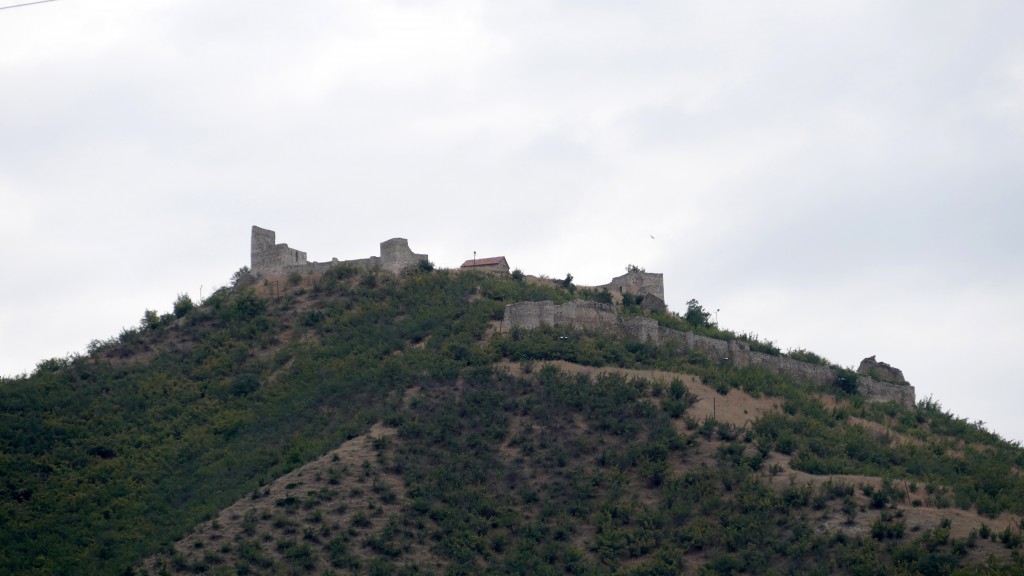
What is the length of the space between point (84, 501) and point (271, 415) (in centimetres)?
759

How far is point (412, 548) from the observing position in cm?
4688

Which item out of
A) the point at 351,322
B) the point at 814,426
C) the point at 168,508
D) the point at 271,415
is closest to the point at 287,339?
the point at 351,322

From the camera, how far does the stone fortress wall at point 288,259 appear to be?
6706cm

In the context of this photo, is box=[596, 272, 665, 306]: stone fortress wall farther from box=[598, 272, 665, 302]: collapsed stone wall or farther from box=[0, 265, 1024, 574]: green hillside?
box=[0, 265, 1024, 574]: green hillside

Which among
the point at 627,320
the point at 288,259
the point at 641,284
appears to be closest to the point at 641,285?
the point at 641,284

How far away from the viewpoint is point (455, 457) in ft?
169

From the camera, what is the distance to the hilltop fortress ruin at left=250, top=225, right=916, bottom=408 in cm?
6038

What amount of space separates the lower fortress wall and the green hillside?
3.13 feet

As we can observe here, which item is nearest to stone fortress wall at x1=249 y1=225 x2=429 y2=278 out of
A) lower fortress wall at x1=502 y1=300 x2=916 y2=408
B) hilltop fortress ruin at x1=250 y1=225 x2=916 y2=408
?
hilltop fortress ruin at x1=250 y1=225 x2=916 y2=408

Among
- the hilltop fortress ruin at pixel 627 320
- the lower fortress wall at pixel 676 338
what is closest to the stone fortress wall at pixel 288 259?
the hilltop fortress ruin at pixel 627 320

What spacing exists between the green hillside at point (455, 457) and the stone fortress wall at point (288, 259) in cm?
197

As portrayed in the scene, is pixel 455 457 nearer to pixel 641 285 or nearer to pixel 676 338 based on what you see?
→ pixel 676 338

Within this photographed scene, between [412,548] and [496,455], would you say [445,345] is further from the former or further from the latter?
[412,548]

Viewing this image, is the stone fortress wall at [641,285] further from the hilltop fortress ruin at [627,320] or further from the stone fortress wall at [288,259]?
the stone fortress wall at [288,259]
